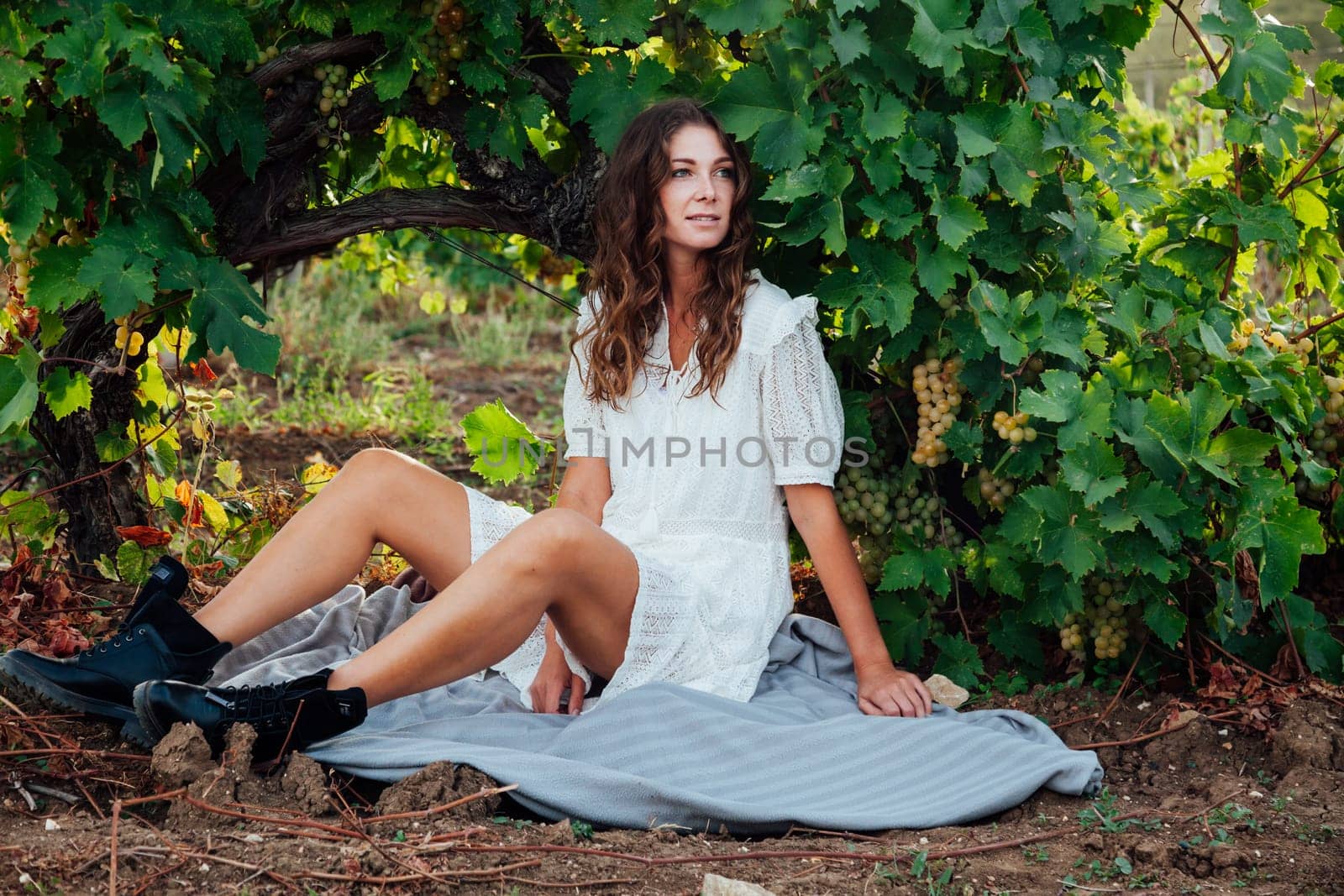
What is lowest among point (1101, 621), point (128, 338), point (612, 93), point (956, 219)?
point (1101, 621)

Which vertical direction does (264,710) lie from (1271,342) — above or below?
below

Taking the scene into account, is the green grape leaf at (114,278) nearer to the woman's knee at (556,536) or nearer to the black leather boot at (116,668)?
the black leather boot at (116,668)

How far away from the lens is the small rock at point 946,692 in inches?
109

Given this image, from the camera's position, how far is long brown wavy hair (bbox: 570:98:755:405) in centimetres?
272

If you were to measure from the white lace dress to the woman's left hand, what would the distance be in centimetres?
22

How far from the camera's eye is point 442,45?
2775 millimetres

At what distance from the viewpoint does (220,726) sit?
229 cm

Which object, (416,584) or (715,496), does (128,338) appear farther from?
(715,496)

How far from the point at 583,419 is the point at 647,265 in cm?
37

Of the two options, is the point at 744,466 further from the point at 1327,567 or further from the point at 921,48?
the point at 1327,567

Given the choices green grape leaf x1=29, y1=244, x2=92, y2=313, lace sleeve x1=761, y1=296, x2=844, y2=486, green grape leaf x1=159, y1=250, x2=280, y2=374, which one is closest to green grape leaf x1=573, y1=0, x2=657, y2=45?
lace sleeve x1=761, y1=296, x2=844, y2=486

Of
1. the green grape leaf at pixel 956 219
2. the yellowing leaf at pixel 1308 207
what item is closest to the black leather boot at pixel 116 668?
the green grape leaf at pixel 956 219

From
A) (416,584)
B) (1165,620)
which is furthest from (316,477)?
(1165,620)

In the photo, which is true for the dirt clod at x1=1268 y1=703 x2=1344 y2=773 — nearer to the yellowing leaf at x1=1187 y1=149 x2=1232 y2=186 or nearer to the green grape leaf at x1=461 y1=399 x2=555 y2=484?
the yellowing leaf at x1=1187 y1=149 x2=1232 y2=186
